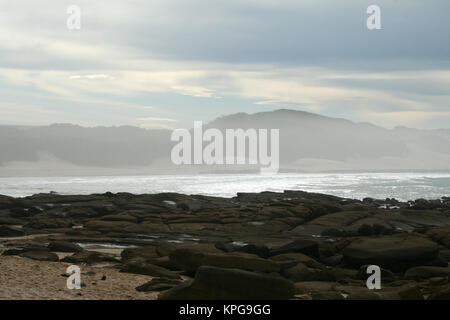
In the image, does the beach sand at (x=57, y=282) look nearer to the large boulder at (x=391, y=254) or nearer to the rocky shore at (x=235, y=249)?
the rocky shore at (x=235, y=249)

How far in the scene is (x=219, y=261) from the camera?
1298 cm

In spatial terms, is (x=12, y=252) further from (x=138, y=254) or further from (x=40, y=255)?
(x=138, y=254)

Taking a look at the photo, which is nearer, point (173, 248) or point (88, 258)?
point (88, 258)

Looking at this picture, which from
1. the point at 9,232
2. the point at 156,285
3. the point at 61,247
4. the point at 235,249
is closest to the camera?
the point at 156,285

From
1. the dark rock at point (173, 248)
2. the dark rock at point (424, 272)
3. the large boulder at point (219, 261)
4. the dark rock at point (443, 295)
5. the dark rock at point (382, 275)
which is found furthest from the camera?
the dark rock at point (173, 248)

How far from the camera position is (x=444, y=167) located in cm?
17850

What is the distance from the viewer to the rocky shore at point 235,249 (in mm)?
11000

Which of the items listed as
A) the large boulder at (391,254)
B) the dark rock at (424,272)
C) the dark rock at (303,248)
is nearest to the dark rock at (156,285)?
the dark rock at (303,248)

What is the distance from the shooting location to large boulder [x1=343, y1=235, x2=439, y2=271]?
14.8m

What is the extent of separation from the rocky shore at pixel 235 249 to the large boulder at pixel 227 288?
0.06 feet

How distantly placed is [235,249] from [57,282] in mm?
6094
